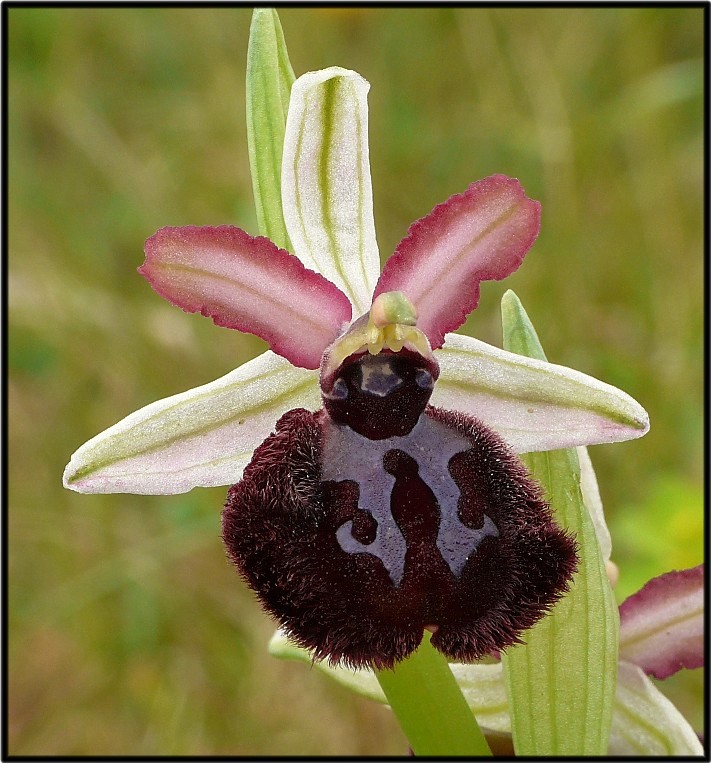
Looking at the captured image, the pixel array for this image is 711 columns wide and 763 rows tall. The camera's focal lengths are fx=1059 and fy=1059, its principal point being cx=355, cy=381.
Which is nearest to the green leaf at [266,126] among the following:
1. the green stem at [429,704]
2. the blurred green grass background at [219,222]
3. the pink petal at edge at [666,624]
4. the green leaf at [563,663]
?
the green leaf at [563,663]

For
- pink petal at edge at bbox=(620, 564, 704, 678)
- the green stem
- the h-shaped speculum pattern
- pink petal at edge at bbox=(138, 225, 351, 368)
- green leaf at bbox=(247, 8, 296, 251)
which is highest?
green leaf at bbox=(247, 8, 296, 251)

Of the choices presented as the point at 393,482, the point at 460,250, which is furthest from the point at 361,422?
the point at 460,250

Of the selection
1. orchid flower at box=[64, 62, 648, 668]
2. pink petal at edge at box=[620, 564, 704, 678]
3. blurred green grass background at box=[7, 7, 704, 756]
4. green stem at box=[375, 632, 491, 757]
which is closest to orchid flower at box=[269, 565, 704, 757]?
pink petal at edge at box=[620, 564, 704, 678]

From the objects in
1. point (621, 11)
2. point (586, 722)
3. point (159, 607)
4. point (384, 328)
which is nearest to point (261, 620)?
point (159, 607)

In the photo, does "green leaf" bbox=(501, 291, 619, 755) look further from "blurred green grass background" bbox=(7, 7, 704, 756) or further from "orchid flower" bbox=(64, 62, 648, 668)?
"blurred green grass background" bbox=(7, 7, 704, 756)

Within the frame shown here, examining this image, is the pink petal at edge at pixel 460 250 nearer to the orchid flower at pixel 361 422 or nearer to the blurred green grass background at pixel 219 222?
the orchid flower at pixel 361 422

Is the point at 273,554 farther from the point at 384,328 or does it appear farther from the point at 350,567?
the point at 384,328

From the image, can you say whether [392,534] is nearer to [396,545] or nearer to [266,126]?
[396,545]
